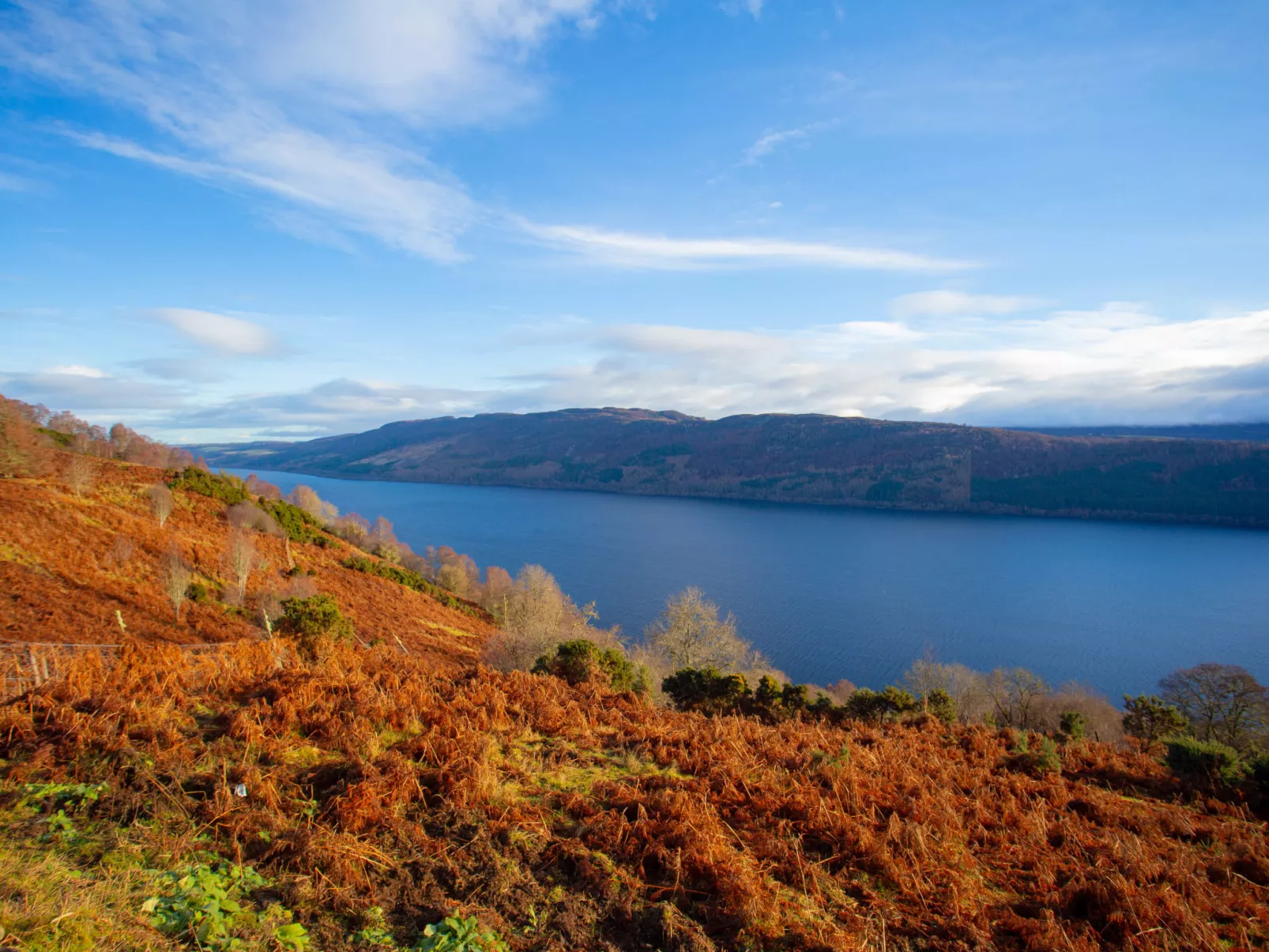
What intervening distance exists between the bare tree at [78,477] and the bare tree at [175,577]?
948 centimetres

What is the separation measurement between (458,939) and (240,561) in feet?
83.6

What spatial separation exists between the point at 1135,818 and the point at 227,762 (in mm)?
10693

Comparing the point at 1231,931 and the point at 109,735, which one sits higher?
the point at 109,735

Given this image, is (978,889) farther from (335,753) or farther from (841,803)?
(335,753)

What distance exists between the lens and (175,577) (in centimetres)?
2119

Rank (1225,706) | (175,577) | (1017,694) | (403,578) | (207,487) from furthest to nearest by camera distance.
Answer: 1. (403,578)
2. (207,487)
3. (1017,694)
4. (1225,706)
5. (175,577)

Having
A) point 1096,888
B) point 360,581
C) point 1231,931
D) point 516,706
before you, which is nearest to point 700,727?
point 516,706

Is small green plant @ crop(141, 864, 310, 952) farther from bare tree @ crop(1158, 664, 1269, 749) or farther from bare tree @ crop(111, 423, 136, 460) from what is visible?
bare tree @ crop(111, 423, 136, 460)

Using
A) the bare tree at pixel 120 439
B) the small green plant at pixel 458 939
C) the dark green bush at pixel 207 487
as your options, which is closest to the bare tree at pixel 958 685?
the small green plant at pixel 458 939

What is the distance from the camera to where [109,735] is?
6059mm

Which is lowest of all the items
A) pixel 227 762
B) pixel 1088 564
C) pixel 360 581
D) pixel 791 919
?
pixel 1088 564

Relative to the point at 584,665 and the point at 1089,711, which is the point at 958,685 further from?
the point at 584,665


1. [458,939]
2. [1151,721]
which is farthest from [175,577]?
[1151,721]

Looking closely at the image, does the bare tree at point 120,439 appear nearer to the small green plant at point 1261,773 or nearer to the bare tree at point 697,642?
the bare tree at point 697,642
